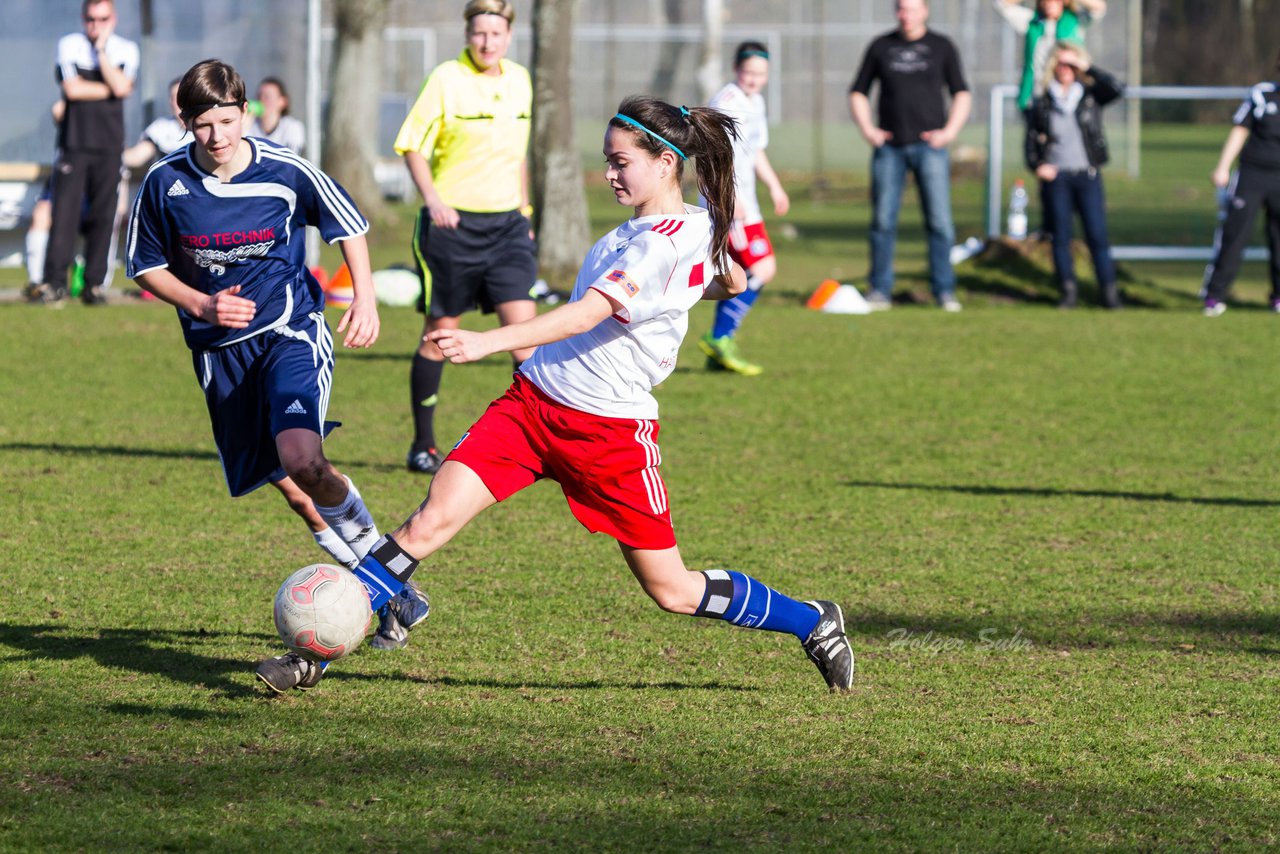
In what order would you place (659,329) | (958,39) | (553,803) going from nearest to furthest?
1. (553,803)
2. (659,329)
3. (958,39)

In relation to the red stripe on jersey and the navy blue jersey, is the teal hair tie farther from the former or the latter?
the navy blue jersey

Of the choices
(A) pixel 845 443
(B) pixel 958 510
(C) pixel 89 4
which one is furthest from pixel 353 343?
(C) pixel 89 4

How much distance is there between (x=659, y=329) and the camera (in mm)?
4617

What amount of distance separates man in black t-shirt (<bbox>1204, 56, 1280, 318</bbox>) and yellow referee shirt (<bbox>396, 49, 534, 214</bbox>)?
8180 millimetres

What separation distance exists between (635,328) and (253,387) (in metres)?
1.53

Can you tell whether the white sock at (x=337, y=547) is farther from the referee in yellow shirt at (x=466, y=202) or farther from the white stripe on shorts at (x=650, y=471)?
the referee in yellow shirt at (x=466, y=202)

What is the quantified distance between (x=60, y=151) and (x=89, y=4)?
1.30 metres

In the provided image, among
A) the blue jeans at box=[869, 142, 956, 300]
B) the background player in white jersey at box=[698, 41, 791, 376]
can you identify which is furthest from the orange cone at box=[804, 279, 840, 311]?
the background player in white jersey at box=[698, 41, 791, 376]

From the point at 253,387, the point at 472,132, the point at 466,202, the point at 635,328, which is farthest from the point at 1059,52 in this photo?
the point at 635,328

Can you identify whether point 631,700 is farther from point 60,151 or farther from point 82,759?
point 60,151

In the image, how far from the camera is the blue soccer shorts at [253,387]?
5.40m

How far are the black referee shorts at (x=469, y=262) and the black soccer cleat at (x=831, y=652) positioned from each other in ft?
12.5

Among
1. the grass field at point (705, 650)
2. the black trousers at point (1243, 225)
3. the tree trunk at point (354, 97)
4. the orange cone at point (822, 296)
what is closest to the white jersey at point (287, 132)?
the orange cone at point (822, 296)

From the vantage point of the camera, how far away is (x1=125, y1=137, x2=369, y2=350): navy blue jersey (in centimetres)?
538
